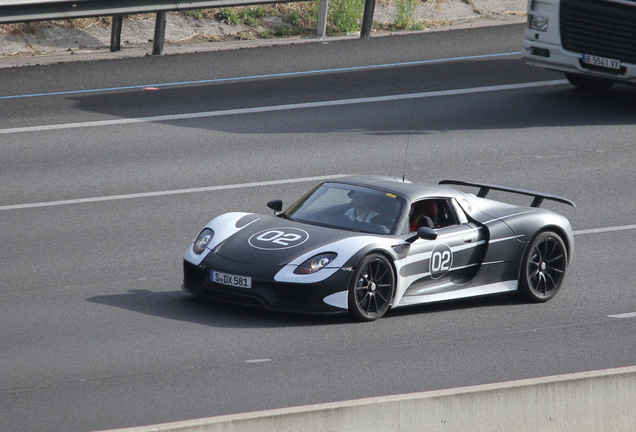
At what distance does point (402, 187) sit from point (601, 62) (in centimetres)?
798

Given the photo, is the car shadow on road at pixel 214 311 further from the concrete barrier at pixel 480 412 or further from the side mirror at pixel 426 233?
the concrete barrier at pixel 480 412

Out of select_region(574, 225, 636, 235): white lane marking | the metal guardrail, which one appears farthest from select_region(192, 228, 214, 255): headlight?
the metal guardrail

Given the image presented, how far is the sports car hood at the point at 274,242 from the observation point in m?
9.79

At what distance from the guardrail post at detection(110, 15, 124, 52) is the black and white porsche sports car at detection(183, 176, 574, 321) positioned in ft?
29.1

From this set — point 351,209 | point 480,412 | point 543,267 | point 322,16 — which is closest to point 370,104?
point 322,16

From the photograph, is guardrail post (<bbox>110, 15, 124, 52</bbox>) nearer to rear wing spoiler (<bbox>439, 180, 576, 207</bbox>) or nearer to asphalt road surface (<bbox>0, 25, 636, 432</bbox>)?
asphalt road surface (<bbox>0, 25, 636, 432</bbox>)

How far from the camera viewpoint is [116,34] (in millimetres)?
19547

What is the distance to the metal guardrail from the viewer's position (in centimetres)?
1773

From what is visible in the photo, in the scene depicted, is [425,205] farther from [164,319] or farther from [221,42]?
[221,42]

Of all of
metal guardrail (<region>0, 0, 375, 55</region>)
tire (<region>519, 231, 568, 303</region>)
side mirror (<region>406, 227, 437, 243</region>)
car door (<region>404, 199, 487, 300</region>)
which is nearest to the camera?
side mirror (<region>406, 227, 437, 243</region>)

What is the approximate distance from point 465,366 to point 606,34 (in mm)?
9995

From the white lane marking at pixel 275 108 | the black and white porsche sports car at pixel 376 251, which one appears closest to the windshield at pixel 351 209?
the black and white porsche sports car at pixel 376 251

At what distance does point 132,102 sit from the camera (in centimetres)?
1723

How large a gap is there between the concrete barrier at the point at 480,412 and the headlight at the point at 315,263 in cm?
270
